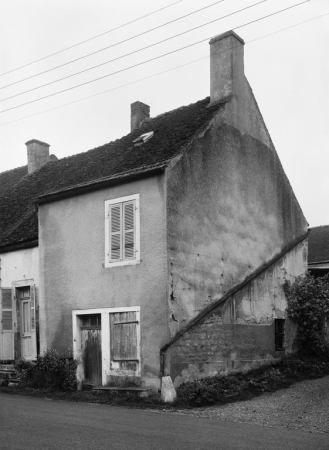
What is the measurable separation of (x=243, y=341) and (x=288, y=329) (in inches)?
120

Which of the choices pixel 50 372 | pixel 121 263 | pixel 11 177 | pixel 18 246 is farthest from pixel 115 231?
pixel 11 177

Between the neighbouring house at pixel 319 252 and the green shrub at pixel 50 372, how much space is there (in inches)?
547

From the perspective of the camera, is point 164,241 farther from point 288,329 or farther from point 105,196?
point 288,329

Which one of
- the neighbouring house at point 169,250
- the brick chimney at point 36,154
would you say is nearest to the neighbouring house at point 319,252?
the neighbouring house at point 169,250

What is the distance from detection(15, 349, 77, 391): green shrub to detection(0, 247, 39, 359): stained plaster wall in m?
1.57

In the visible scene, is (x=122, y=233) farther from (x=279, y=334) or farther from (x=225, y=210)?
(x=279, y=334)

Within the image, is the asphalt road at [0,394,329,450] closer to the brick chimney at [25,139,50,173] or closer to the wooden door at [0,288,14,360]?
the wooden door at [0,288,14,360]

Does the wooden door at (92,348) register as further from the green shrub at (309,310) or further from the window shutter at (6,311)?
the green shrub at (309,310)

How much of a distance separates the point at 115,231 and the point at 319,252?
1681 centimetres

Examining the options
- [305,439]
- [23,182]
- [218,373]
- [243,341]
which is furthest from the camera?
[23,182]

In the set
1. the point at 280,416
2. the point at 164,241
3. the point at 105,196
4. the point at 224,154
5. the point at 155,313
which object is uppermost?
the point at 224,154

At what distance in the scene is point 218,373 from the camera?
15734mm

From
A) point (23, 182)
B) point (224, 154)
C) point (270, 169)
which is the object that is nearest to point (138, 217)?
point (224, 154)

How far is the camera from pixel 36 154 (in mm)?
24781
